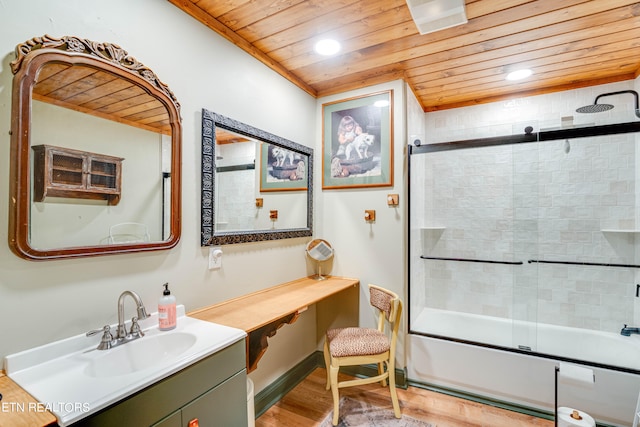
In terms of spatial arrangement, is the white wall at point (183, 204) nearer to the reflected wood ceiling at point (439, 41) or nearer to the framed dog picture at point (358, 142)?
the reflected wood ceiling at point (439, 41)

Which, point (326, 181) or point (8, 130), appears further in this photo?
point (326, 181)

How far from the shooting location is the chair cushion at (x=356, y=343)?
2025 millimetres

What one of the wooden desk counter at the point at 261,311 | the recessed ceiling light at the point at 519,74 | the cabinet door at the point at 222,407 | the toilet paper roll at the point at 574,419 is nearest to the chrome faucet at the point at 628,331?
the toilet paper roll at the point at 574,419

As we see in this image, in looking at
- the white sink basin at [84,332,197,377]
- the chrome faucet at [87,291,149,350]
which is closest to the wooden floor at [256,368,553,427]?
the white sink basin at [84,332,197,377]

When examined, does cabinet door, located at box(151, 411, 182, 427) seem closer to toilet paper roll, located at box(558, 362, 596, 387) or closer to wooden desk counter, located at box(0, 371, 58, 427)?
wooden desk counter, located at box(0, 371, 58, 427)

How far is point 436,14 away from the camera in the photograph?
5.60 ft

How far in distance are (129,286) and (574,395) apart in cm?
271

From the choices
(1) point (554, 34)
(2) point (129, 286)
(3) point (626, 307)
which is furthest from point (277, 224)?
(3) point (626, 307)

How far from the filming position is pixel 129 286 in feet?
4.64

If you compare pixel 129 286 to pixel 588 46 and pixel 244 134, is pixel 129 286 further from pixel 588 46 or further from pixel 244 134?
pixel 588 46

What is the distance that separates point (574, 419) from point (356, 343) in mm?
1247

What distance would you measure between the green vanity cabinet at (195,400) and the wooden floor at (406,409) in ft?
2.66

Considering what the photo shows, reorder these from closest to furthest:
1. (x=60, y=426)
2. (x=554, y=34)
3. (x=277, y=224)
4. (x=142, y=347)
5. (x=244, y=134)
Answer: (x=60, y=426) < (x=142, y=347) < (x=554, y=34) < (x=244, y=134) < (x=277, y=224)

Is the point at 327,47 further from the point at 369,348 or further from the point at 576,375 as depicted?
the point at 576,375
